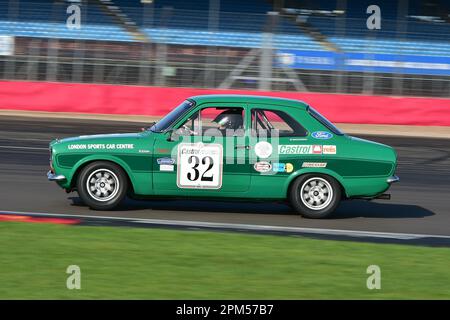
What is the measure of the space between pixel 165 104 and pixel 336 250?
15.9m

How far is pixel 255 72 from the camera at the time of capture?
83.8 feet

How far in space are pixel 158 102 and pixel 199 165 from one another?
14086 millimetres

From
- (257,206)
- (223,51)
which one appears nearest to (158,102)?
(223,51)

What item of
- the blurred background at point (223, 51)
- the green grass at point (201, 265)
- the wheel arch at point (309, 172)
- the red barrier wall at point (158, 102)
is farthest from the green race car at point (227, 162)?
the blurred background at point (223, 51)

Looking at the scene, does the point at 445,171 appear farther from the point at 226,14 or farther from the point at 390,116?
the point at 226,14

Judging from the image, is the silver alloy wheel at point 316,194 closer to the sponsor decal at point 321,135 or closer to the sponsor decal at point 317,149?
the sponsor decal at point 317,149

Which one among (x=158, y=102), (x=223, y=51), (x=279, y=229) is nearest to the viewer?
(x=279, y=229)

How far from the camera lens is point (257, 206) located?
488 inches

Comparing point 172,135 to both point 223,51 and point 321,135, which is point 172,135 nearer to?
point 321,135

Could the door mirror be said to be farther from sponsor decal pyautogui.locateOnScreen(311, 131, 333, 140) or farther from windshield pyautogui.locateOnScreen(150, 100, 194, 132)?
sponsor decal pyautogui.locateOnScreen(311, 131, 333, 140)

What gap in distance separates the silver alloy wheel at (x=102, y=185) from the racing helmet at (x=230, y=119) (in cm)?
146

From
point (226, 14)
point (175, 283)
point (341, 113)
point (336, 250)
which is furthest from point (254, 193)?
point (226, 14)

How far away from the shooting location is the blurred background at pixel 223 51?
82.0 ft

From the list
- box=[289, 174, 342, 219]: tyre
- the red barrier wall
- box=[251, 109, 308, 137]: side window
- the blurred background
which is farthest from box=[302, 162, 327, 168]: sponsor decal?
the blurred background
